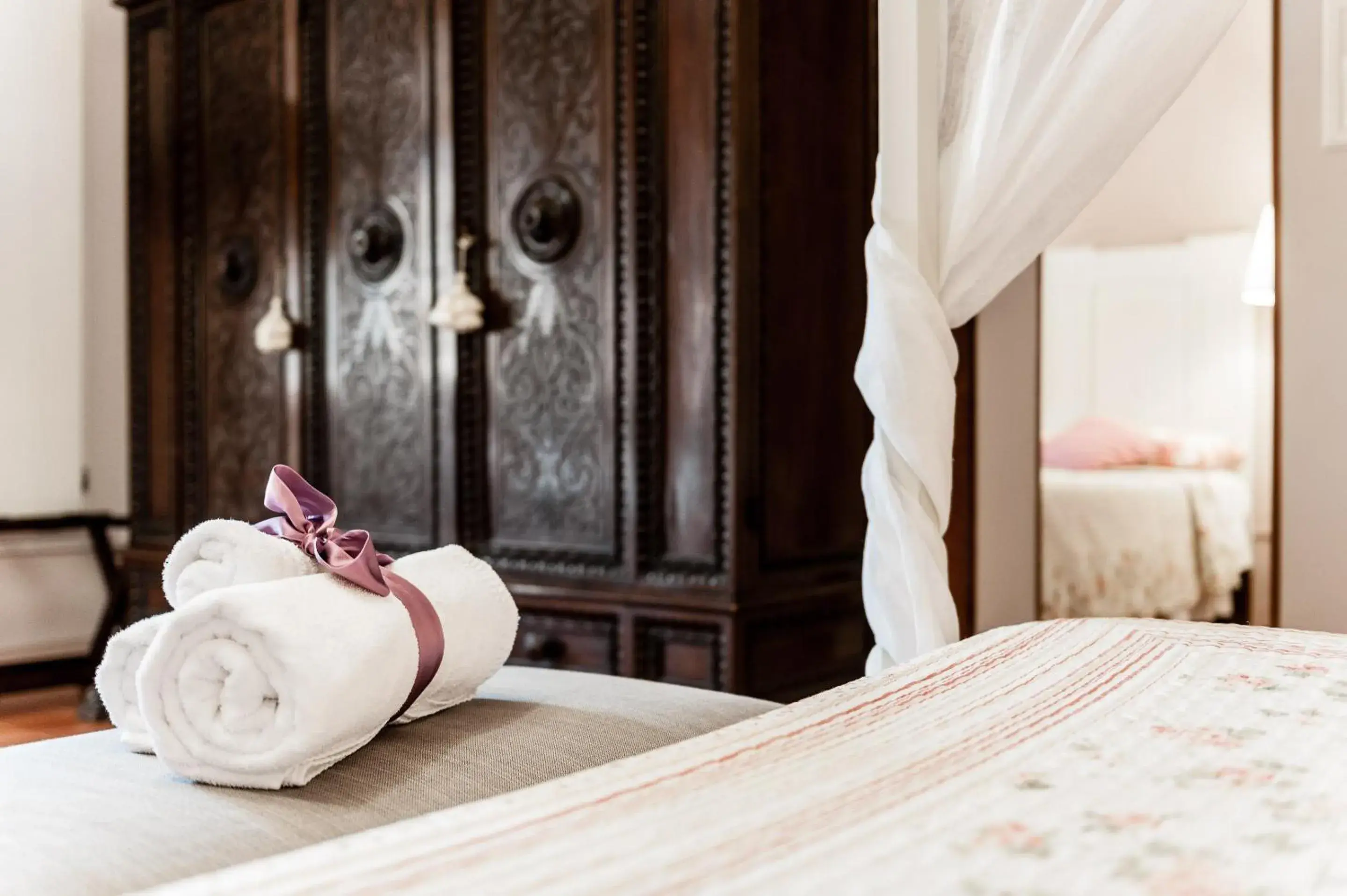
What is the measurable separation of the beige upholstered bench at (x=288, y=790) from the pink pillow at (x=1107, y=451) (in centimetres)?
393

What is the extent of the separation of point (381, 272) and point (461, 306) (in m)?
0.42

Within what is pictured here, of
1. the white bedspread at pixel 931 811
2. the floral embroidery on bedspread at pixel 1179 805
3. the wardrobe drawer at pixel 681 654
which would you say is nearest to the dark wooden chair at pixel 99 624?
the wardrobe drawer at pixel 681 654

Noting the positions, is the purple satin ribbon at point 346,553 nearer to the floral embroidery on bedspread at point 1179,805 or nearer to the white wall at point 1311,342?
the floral embroidery on bedspread at point 1179,805

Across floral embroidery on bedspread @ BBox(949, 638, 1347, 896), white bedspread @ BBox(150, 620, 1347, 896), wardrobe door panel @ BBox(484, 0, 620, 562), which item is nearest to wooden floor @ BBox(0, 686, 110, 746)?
wardrobe door panel @ BBox(484, 0, 620, 562)

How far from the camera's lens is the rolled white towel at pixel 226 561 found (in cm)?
122

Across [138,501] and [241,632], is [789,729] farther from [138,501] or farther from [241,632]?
[138,501]

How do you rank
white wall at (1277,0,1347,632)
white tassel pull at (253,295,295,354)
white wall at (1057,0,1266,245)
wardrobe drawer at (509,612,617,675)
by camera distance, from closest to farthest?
white wall at (1277,0,1347,632) < wardrobe drawer at (509,612,617,675) < white tassel pull at (253,295,295,354) < white wall at (1057,0,1266,245)

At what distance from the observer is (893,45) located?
218 cm

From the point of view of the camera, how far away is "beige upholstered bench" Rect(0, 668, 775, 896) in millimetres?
927

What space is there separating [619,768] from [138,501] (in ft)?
11.8

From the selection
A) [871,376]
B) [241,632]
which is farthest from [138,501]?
[241,632]

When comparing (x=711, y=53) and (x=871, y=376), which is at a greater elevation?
(x=711, y=53)

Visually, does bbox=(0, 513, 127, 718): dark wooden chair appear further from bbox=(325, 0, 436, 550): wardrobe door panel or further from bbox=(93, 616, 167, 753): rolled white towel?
bbox=(93, 616, 167, 753): rolled white towel

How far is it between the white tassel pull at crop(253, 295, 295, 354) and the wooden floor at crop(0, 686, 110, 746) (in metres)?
1.16
